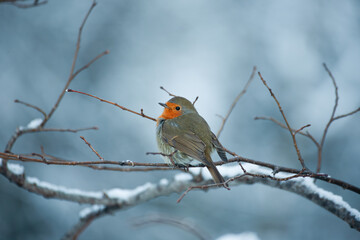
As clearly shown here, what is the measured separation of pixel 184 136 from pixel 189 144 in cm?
15

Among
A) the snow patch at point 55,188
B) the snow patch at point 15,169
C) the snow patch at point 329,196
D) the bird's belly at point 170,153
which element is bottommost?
the snow patch at point 329,196

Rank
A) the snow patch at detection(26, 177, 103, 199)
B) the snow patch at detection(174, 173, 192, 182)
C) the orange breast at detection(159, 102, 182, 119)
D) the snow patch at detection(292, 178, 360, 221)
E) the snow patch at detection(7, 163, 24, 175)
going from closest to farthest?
the snow patch at detection(292, 178, 360, 221), the snow patch at detection(7, 163, 24, 175), the snow patch at detection(26, 177, 103, 199), the snow patch at detection(174, 173, 192, 182), the orange breast at detection(159, 102, 182, 119)

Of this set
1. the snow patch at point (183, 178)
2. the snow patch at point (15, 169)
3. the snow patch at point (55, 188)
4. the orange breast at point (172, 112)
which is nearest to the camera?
the snow patch at point (15, 169)

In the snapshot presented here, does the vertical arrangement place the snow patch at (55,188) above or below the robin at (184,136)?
below

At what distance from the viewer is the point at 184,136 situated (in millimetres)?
3367

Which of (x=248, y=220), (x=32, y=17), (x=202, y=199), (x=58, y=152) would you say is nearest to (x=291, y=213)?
(x=248, y=220)

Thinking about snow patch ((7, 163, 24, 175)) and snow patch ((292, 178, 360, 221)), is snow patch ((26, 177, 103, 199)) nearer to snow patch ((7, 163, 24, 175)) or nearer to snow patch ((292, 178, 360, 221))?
snow patch ((7, 163, 24, 175))

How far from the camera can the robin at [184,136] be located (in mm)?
3180

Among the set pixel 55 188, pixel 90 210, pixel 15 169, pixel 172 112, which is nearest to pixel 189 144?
pixel 172 112

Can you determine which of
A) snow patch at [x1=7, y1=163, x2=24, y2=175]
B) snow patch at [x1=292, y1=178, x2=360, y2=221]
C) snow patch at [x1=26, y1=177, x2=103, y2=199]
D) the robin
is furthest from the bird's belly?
snow patch at [x1=7, y1=163, x2=24, y2=175]

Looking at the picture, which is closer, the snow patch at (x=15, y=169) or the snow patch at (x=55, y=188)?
the snow patch at (x=15, y=169)

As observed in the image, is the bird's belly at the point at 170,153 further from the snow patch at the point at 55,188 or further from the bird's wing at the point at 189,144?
the snow patch at the point at 55,188

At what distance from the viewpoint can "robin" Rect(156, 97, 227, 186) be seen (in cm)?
318

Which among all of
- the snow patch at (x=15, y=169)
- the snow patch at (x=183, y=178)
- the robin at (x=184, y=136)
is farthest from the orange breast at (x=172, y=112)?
the snow patch at (x=15, y=169)
